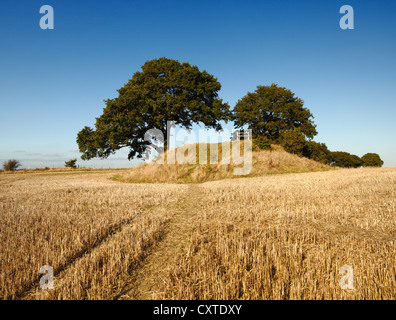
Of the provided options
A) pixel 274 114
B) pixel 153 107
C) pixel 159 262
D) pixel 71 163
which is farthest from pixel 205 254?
pixel 71 163

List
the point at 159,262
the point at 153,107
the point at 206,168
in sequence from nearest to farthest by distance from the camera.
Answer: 1. the point at 159,262
2. the point at 206,168
3. the point at 153,107

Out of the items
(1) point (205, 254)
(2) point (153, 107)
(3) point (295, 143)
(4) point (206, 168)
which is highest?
(2) point (153, 107)

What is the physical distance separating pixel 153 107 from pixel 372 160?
6750 cm

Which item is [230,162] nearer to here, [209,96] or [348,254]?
[209,96]

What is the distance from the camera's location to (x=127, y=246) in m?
4.12

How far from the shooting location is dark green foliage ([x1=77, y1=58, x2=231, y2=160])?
79.7ft

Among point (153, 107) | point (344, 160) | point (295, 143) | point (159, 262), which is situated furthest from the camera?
point (344, 160)

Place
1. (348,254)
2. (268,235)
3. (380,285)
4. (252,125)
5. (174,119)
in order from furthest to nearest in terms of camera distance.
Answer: (252,125)
(174,119)
(268,235)
(348,254)
(380,285)

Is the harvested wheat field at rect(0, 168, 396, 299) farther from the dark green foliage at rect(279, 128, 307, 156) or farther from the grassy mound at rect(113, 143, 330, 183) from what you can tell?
the dark green foliage at rect(279, 128, 307, 156)

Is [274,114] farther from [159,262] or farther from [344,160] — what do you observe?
[159,262]

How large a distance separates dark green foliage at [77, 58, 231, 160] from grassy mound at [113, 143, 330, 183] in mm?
4458

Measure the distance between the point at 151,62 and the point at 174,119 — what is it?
326 inches

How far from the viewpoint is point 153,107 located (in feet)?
80.3

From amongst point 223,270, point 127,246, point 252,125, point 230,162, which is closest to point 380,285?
point 223,270
